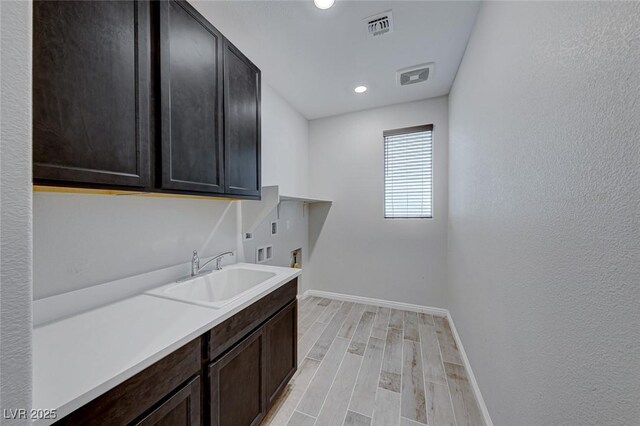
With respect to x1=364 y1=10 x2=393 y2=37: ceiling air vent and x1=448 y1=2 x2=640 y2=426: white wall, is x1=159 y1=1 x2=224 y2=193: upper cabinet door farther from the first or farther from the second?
x1=448 y1=2 x2=640 y2=426: white wall

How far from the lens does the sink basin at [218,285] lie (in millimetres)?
1372

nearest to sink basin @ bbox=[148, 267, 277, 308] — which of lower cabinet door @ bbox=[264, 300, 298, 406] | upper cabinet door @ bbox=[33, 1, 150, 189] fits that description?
lower cabinet door @ bbox=[264, 300, 298, 406]

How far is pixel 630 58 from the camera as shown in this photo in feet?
1.74

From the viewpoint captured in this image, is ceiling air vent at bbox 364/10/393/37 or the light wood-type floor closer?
the light wood-type floor

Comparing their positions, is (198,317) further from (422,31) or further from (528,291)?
(422,31)

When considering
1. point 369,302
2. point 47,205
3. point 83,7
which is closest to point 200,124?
point 83,7

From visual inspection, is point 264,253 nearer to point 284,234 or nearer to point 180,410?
point 284,234

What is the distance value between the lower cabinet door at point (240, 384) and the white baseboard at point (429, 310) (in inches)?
53.1

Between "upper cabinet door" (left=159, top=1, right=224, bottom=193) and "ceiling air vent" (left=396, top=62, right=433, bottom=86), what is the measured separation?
166 cm

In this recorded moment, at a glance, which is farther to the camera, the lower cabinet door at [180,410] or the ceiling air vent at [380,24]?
the ceiling air vent at [380,24]

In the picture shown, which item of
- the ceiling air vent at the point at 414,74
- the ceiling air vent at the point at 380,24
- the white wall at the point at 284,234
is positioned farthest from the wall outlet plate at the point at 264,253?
the ceiling air vent at the point at 414,74

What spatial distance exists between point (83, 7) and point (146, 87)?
0.28 m

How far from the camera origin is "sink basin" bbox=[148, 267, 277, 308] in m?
1.37

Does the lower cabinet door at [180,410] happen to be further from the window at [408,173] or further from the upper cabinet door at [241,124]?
the window at [408,173]
